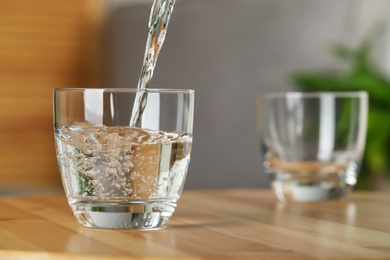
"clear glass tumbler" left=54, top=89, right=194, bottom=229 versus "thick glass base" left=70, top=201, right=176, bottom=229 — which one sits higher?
"clear glass tumbler" left=54, top=89, right=194, bottom=229

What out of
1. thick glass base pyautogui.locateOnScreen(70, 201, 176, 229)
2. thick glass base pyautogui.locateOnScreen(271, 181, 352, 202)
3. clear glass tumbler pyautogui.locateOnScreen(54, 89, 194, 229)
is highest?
clear glass tumbler pyautogui.locateOnScreen(54, 89, 194, 229)

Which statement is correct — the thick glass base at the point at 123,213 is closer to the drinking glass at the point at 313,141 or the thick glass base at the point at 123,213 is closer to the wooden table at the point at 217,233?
the wooden table at the point at 217,233

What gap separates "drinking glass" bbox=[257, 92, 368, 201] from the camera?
1266 mm

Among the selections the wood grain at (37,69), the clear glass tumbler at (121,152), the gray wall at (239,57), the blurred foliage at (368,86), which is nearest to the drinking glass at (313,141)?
the clear glass tumbler at (121,152)

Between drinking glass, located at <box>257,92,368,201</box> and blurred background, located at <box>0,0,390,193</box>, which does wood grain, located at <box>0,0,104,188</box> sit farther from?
drinking glass, located at <box>257,92,368,201</box>

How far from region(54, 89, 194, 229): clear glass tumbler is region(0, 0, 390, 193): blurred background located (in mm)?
1758

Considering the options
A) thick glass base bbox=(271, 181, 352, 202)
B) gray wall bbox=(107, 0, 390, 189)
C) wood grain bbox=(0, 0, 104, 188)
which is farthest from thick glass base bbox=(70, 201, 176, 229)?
wood grain bbox=(0, 0, 104, 188)

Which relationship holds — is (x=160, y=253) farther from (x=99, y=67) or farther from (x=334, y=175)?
(x=99, y=67)

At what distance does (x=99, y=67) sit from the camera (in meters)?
4.01

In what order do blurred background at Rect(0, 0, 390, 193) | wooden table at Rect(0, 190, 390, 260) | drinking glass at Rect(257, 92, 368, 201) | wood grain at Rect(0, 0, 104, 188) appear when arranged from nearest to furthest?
wooden table at Rect(0, 190, 390, 260) < drinking glass at Rect(257, 92, 368, 201) < blurred background at Rect(0, 0, 390, 193) < wood grain at Rect(0, 0, 104, 188)

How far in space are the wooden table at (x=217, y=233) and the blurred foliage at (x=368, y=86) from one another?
136 cm

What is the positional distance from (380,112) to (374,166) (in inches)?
8.0

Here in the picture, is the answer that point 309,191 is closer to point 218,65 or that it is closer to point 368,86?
point 368,86

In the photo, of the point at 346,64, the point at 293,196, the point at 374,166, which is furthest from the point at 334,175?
the point at 346,64
